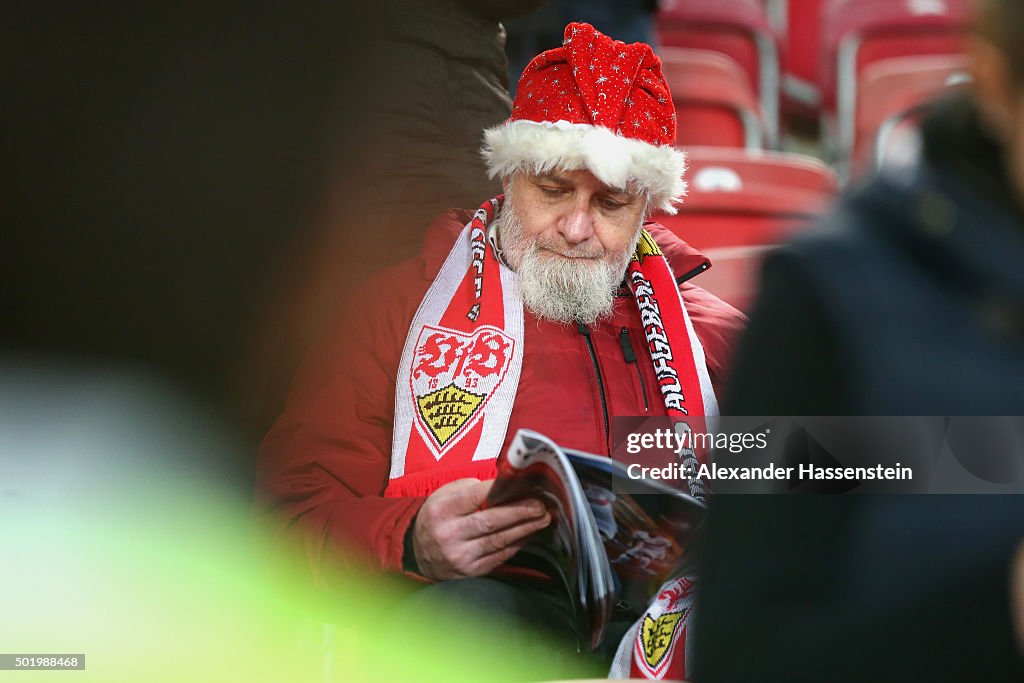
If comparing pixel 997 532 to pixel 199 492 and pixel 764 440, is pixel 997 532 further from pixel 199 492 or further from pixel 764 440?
pixel 199 492

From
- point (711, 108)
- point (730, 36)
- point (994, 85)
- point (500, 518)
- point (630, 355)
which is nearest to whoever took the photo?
point (994, 85)

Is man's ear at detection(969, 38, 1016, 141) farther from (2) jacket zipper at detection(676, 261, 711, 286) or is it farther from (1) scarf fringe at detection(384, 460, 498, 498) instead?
(2) jacket zipper at detection(676, 261, 711, 286)

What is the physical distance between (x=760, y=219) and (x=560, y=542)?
1.43 m

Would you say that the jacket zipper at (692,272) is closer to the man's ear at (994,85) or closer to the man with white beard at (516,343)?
the man with white beard at (516,343)

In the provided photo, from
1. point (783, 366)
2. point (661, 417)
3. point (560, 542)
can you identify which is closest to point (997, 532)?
point (783, 366)

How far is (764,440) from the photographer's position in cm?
76

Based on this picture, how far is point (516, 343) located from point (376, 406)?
0.22 meters

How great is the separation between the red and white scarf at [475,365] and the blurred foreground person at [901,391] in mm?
871

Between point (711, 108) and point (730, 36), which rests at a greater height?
point (730, 36)

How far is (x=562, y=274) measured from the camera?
5.80ft

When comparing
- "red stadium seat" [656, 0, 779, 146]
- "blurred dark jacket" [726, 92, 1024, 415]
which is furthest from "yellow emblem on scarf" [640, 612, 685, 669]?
"red stadium seat" [656, 0, 779, 146]

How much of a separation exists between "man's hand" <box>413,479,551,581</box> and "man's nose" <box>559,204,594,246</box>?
44cm

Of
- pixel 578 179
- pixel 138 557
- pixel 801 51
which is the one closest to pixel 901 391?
pixel 578 179

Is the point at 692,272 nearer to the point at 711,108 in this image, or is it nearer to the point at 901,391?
the point at 901,391
